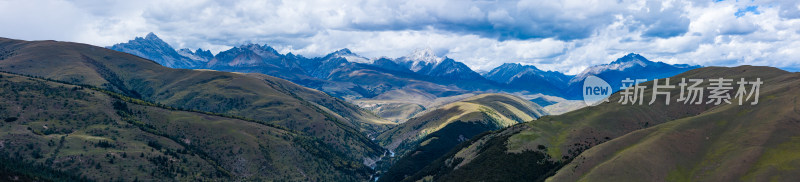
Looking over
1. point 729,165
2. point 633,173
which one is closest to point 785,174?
point 729,165

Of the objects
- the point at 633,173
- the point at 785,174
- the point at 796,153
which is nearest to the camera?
the point at 785,174

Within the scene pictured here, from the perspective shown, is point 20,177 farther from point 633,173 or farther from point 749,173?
point 749,173

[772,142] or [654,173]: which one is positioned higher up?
A: [772,142]

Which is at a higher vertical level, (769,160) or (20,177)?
(769,160)

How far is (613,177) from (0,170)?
255483mm

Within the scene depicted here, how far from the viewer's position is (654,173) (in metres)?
196

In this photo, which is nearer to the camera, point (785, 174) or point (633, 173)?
point (785, 174)

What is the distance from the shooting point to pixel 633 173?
196 metres

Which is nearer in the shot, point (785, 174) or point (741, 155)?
point (785, 174)

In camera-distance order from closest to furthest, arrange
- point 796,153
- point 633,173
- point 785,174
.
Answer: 1. point 785,174
2. point 796,153
3. point 633,173

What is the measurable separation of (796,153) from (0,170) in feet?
1058

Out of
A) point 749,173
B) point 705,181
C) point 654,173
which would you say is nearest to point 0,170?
point 654,173

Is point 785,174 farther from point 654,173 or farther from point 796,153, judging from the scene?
point 654,173

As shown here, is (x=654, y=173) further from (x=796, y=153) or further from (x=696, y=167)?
(x=796, y=153)
